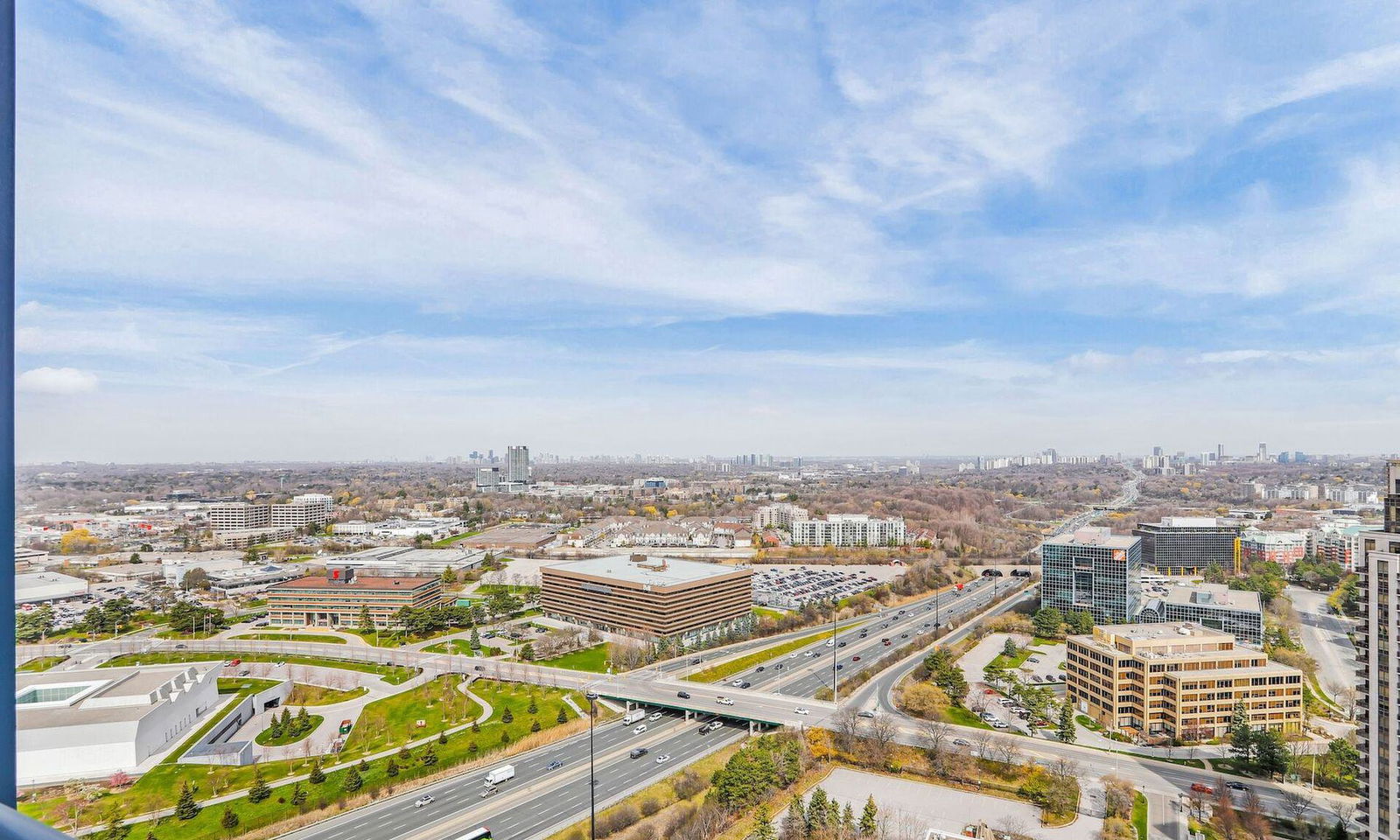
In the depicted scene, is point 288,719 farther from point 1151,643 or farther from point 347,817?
point 1151,643

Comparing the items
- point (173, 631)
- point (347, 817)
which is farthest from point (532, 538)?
point (347, 817)

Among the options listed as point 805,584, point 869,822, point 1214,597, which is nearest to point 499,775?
point 869,822

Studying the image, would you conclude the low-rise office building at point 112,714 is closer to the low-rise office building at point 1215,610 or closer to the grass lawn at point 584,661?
the grass lawn at point 584,661

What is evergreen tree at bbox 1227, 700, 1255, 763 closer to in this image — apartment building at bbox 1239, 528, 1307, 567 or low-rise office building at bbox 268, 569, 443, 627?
apartment building at bbox 1239, 528, 1307, 567

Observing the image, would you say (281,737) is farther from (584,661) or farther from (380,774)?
(584,661)

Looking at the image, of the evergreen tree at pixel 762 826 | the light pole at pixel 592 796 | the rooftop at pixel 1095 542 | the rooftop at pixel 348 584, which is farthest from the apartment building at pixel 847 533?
the evergreen tree at pixel 762 826

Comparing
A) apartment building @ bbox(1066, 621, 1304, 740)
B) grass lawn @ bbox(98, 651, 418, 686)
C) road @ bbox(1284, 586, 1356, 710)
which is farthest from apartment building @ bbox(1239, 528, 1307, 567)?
grass lawn @ bbox(98, 651, 418, 686)

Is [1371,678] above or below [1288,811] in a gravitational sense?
above
